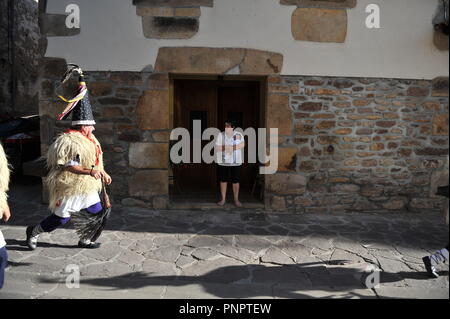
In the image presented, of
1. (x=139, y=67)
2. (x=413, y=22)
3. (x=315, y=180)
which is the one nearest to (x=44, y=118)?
(x=139, y=67)

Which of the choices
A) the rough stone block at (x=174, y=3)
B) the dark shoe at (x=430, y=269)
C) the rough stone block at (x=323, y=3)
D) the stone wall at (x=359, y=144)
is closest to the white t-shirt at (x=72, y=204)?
the stone wall at (x=359, y=144)

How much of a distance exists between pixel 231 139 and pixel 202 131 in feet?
5.63

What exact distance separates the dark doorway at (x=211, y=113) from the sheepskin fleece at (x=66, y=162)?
114 inches

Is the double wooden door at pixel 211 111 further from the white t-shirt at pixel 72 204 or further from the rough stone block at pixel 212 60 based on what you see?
the white t-shirt at pixel 72 204

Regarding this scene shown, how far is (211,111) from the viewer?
6.89 metres

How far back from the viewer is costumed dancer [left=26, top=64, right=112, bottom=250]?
336 centimetres

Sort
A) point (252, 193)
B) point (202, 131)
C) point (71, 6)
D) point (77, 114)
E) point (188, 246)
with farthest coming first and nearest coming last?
point (202, 131) → point (252, 193) → point (71, 6) → point (188, 246) → point (77, 114)

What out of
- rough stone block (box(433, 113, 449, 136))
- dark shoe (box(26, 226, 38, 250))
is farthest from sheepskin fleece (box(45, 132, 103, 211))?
rough stone block (box(433, 113, 449, 136))

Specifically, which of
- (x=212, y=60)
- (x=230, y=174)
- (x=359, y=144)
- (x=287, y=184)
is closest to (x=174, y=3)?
(x=212, y=60)

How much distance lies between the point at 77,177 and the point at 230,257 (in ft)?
5.81

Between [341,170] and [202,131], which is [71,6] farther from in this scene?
[341,170]

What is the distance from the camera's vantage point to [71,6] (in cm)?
511

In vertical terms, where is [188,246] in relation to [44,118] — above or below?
below

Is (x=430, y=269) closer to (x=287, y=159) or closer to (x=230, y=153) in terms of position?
(x=287, y=159)
